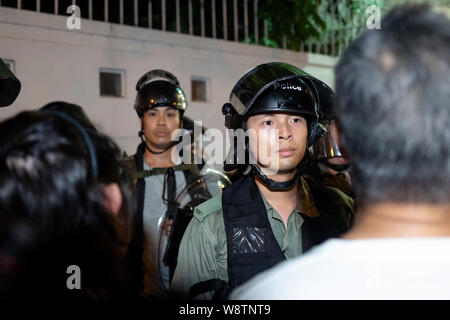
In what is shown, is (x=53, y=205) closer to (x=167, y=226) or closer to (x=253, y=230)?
(x=253, y=230)

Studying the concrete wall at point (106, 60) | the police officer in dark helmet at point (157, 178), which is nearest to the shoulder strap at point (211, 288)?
the police officer in dark helmet at point (157, 178)

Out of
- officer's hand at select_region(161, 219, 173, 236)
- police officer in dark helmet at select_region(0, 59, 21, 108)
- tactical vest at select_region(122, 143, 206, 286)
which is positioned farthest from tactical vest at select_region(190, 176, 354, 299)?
police officer in dark helmet at select_region(0, 59, 21, 108)

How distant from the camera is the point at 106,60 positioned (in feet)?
19.1

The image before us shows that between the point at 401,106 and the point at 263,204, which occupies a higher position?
the point at 401,106

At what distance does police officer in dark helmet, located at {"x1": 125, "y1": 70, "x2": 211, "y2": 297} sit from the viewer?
9.87 feet

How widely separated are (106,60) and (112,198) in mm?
4913

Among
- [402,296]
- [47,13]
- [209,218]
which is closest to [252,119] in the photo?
[209,218]

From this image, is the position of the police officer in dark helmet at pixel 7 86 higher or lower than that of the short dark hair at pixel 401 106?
higher

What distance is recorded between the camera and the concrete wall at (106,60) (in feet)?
16.7

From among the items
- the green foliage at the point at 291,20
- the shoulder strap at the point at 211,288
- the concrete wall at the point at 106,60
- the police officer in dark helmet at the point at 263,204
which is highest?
the green foliage at the point at 291,20

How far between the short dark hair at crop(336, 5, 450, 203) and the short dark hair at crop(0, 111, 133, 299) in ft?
2.07

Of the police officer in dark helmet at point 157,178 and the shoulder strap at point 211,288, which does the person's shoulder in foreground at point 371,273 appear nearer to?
the shoulder strap at point 211,288

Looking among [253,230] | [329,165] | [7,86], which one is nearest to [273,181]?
[253,230]

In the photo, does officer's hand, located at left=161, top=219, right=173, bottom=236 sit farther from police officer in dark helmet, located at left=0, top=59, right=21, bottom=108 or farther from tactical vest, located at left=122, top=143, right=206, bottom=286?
police officer in dark helmet, located at left=0, top=59, right=21, bottom=108
